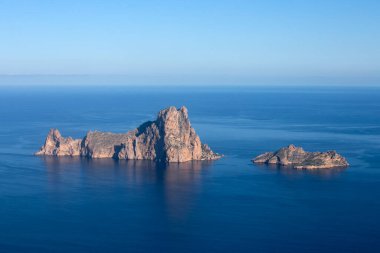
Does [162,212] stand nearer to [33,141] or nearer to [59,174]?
[59,174]

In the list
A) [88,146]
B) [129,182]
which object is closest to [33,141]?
[88,146]

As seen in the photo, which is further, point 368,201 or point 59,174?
point 59,174

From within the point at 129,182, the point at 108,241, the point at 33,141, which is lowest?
the point at 108,241

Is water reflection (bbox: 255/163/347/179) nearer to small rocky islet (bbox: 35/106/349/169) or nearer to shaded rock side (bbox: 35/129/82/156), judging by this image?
small rocky islet (bbox: 35/106/349/169)

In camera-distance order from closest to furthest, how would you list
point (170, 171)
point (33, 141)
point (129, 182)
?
point (129, 182), point (170, 171), point (33, 141)

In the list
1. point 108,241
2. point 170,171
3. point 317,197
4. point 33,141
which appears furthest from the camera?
point 33,141

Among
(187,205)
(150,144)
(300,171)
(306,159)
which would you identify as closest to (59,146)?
(150,144)

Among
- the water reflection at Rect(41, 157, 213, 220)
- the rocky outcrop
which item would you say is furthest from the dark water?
the rocky outcrop
